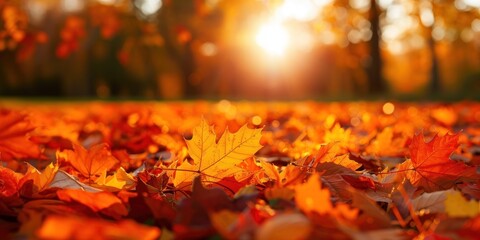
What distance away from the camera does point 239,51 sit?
2752 centimetres

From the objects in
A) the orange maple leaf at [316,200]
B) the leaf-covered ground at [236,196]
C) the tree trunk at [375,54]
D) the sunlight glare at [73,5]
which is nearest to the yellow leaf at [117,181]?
the leaf-covered ground at [236,196]

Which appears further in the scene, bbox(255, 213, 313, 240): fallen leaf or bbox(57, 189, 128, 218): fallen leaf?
bbox(57, 189, 128, 218): fallen leaf

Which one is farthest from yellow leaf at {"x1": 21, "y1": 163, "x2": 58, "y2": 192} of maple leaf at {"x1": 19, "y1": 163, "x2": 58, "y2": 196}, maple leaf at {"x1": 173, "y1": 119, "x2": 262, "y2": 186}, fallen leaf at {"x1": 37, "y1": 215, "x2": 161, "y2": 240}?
fallen leaf at {"x1": 37, "y1": 215, "x2": 161, "y2": 240}

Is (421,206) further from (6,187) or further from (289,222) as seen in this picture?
(6,187)

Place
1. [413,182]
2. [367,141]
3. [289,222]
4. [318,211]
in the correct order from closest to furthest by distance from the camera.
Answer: [289,222]
[318,211]
[413,182]
[367,141]

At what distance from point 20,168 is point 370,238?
1345 millimetres

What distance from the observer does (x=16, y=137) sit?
1.39 meters

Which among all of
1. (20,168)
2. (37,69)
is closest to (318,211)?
(20,168)

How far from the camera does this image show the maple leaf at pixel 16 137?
136 centimetres

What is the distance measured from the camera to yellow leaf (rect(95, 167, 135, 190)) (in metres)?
1.22

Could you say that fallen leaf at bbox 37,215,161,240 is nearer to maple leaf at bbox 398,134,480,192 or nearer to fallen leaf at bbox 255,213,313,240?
fallen leaf at bbox 255,213,313,240

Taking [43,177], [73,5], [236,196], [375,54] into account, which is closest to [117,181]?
[43,177]

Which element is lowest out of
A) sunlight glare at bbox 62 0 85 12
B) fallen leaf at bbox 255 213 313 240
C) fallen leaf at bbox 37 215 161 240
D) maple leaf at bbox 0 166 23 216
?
maple leaf at bbox 0 166 23 216

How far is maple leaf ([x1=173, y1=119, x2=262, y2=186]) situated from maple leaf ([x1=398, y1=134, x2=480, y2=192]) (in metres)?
0.38
